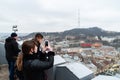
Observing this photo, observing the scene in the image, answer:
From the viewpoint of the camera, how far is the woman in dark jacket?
4.23m

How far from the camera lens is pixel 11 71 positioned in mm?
7598

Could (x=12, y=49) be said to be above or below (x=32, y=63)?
below

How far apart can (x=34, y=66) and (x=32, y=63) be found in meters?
0.05

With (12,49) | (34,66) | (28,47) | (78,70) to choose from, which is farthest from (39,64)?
(12,49)

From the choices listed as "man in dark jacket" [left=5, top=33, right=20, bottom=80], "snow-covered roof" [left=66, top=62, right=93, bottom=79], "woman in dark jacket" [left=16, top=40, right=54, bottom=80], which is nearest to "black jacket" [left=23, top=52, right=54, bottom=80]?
"woman in dark jacket" [left=16, top=40, right=54, bottom=80]

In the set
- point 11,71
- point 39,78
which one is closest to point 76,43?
point 11,71

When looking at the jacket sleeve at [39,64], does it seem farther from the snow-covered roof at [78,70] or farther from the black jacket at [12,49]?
the black jacket at [12,49]

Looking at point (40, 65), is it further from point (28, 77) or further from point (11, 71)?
point (11, 71)

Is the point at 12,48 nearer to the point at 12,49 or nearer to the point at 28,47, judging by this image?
the point at 12,49

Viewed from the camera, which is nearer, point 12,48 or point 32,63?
point 32,63

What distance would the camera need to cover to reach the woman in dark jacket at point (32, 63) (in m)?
4.23

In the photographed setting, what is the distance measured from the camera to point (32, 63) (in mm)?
4227

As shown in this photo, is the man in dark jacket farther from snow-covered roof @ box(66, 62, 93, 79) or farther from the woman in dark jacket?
the woman in dark jacket

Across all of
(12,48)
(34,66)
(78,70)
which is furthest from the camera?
(12,48)
